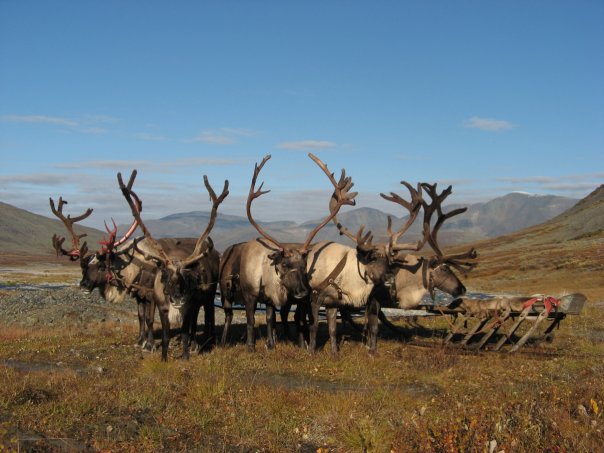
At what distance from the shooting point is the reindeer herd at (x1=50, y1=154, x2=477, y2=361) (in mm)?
13656

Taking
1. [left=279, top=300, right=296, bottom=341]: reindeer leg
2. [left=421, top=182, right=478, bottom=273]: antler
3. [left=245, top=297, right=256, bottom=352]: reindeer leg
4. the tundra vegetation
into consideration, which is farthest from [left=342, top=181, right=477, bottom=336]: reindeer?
[left=245, top=297, right=256, bottom=352]: reindeer leg

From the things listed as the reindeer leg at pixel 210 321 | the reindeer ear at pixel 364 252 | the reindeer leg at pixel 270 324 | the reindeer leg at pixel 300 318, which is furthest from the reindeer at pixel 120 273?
the reindeer ear at pixel 364 252

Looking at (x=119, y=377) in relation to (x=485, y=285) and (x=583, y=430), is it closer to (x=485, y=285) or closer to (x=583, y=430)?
(x=583, y=430)

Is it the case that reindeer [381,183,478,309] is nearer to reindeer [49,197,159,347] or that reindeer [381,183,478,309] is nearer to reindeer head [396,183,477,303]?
reindeer head [396,183,477,303]

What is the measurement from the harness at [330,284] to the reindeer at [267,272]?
410mm

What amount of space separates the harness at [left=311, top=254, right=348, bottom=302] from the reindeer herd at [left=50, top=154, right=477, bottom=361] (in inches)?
1.0

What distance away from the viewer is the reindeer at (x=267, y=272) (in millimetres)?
14133

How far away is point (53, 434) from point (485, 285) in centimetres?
4852

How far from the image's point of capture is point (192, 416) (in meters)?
8.66

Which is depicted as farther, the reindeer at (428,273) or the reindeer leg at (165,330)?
the reindeer at (428,273)

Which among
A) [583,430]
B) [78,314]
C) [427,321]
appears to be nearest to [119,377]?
[583,430]

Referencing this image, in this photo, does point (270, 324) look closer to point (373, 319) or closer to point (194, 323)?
point (194, 323)

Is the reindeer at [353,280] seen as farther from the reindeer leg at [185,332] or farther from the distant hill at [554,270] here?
the distant hill at [554,270]

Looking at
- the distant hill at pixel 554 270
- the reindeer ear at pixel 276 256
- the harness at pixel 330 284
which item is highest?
the reindeer ear at pixel 276 256
